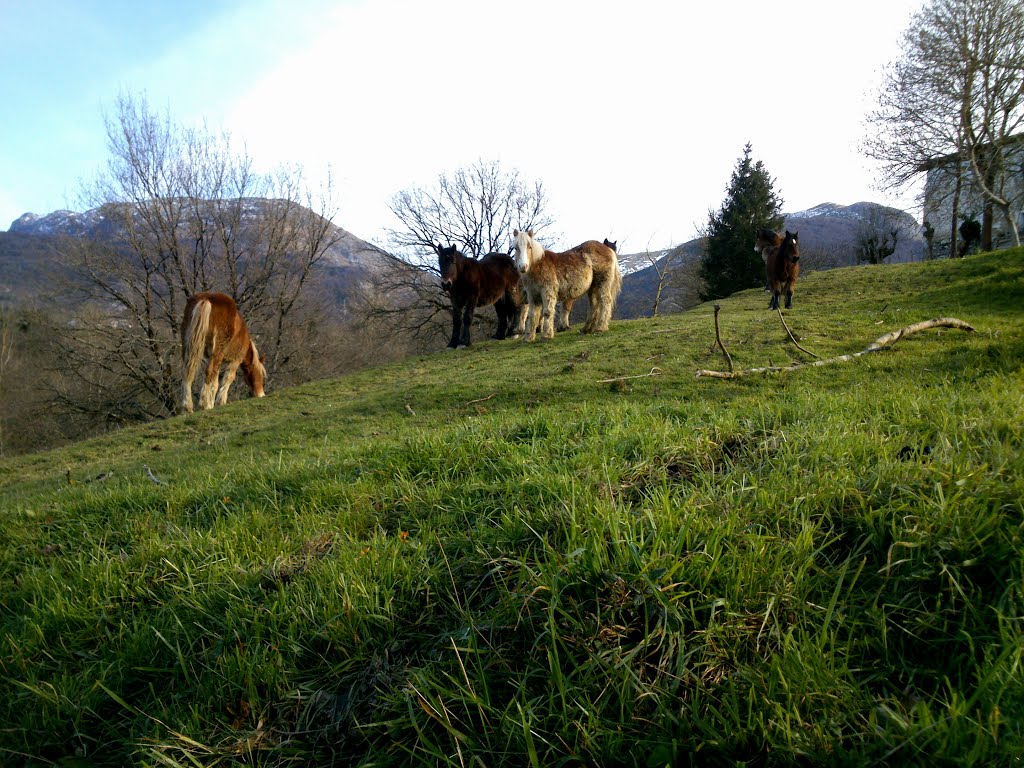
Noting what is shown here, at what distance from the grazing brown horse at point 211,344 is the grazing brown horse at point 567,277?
7.23 meters

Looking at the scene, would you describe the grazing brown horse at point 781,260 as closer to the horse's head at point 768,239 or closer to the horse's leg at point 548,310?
the horse's head at point 768,239

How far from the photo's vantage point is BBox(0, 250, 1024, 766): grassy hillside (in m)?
1.48

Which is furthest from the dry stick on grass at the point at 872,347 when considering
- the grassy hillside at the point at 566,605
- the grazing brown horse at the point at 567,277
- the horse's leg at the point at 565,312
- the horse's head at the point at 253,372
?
the horse's head at the point at 253,372

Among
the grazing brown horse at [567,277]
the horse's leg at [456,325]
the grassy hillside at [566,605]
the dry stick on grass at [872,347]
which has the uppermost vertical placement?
the grazing brown horse at [567,277]

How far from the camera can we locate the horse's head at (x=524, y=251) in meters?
12.8

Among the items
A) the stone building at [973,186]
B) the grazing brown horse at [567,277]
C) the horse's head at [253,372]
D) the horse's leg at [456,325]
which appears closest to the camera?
the grazing brown horse at [567,277]

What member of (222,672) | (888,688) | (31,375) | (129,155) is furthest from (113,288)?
(888,688)

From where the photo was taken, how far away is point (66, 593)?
8.82 ft

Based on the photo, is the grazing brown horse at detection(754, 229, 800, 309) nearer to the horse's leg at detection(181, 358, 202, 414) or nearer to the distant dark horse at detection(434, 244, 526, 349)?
the distant dark horse at detection(434, 244, 526, 349)

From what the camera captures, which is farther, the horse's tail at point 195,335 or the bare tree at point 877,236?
the bare tree at point 877,236

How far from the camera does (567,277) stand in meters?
13.6

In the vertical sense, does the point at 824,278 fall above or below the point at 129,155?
below

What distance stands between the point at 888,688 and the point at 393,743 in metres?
1.50

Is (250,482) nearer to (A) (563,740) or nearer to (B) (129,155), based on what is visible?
(A) (563,740)
